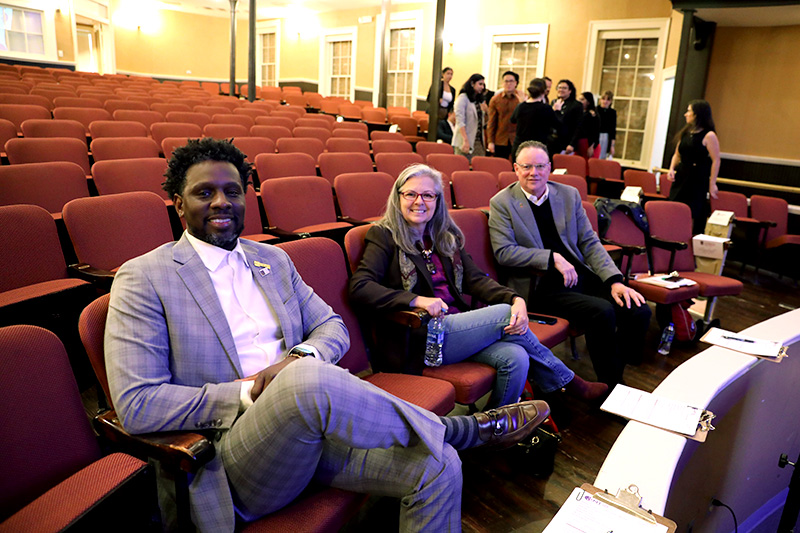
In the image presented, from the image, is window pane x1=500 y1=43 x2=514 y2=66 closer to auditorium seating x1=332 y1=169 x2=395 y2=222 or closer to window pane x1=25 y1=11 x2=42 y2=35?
auditorium seating x1=332 y1=169 x2=395 y2=222

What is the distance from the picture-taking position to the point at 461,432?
1368 mm

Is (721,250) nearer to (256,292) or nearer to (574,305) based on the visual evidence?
(574,305)

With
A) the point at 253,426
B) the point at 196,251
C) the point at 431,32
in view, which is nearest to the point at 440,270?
the point at 196,251

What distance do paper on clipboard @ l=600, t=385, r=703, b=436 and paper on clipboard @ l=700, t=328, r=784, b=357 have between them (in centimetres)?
40

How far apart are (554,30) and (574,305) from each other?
8.30 meters

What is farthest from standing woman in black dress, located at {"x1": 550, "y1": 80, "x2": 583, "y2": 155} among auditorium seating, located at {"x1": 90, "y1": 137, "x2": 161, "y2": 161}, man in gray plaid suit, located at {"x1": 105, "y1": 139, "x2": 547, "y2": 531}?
man in gray plaid suit, located at {"x1": 105, "y1": 139, "x2": 547, "y2": 531}

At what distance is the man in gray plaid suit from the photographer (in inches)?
42.9

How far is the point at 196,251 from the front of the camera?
1349 mm

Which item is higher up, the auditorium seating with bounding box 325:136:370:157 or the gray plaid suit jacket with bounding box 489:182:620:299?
the auditorium seating with bounding box 325:136:370:157

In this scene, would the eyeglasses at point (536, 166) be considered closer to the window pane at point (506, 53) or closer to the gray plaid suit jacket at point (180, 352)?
the gray plaid suit jacket at point (180, 352)

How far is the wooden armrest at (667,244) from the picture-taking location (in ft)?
10.1

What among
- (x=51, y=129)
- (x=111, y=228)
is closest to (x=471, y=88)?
(x=51, y=129)

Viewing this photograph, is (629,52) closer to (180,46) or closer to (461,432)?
(461,432)

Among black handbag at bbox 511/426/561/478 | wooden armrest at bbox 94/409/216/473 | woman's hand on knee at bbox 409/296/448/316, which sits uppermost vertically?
woman's hand on knee at bbox 409/296/448/316
